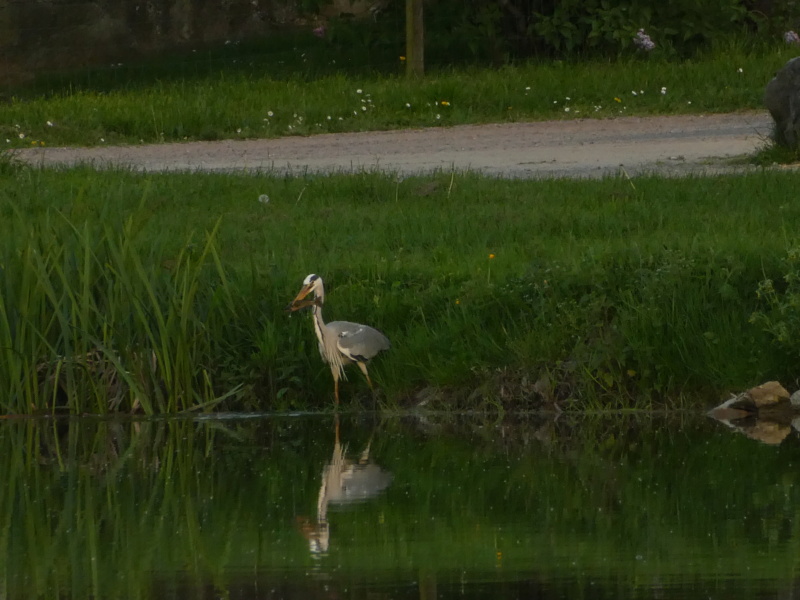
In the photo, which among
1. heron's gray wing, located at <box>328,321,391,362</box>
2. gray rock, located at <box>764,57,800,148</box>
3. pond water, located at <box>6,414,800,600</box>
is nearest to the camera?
pond water, located at <box>6,414,800,600</box>

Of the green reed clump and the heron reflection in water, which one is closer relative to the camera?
the heron reflection in water

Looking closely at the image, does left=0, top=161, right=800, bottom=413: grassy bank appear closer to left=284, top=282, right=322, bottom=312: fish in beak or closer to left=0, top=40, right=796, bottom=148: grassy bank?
left=284, top=282, right=322, bottom=312: fish in beak

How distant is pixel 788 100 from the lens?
12.8 metres

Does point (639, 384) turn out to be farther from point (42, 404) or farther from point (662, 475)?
point (42, 404)

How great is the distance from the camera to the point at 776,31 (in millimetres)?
20172

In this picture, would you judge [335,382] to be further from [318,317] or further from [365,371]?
[318,317]

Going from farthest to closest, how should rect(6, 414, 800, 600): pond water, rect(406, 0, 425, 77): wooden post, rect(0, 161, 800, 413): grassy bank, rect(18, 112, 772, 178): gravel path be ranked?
Answer: rect(406, 0, 425, 77): wooden post, rect(18, 112, 772, 178): gravel path, rect(0, 161, 800, 413): grassy bank, rect(6, 414, 800, 600): pond water

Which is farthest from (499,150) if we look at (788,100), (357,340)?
(357,340)

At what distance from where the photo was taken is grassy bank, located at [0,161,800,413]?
9383 millimetres

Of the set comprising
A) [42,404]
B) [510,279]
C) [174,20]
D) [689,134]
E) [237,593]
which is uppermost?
[237,593]

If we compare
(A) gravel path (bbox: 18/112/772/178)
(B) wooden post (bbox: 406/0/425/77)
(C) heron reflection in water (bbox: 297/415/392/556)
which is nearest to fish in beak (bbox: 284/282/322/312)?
(C) heron reflection in water (bbox: 297/415/392/556)

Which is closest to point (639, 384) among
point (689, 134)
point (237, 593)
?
point (237, 593)

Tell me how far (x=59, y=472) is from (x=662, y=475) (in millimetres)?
2892

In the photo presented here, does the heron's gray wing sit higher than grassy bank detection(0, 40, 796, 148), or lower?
higher
